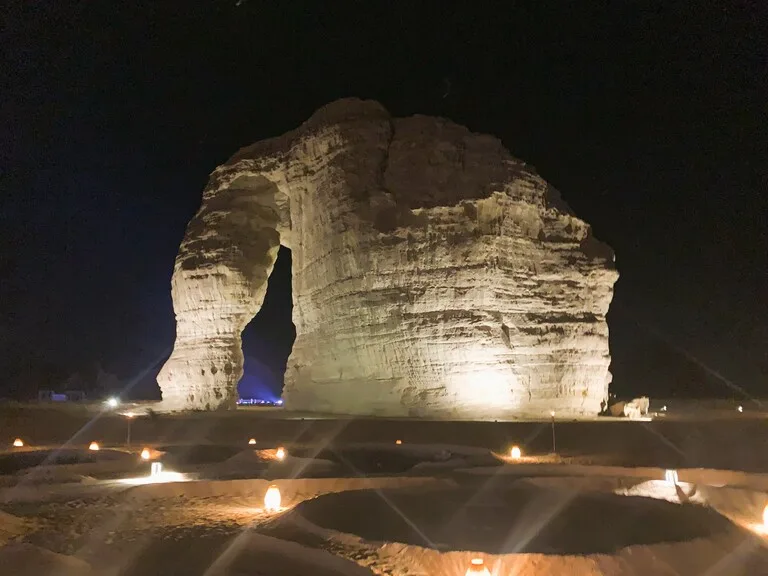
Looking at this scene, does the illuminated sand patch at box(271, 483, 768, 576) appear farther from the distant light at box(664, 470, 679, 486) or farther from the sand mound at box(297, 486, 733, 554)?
the distant light at box(664, 470, 679, 486)

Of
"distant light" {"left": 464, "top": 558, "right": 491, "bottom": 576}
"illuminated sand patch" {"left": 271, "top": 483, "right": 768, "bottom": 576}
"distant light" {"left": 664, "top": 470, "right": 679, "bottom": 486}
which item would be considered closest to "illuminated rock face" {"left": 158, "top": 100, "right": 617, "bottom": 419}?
"distant light" {"left": 664, "top": 470, "right": 679, "bottom": 486}

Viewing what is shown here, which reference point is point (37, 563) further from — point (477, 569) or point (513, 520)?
point (513, 520)

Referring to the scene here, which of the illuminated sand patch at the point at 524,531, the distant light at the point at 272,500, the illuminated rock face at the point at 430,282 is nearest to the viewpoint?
the illuminated sand patch at the point at 524,531

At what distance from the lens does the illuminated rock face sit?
2012 centimetres

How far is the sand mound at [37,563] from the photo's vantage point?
596 centimetres

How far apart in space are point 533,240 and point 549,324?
2.91m

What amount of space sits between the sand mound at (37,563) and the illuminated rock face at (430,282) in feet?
47.5

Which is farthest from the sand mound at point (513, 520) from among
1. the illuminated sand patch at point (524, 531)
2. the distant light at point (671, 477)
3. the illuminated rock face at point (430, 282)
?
the illuminated rock face at point (430, 282)

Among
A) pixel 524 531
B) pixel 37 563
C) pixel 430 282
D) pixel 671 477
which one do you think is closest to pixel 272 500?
pixel 37 563

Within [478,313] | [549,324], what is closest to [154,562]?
[478,313]

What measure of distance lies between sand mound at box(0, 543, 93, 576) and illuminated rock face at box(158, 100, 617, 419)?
571 inches

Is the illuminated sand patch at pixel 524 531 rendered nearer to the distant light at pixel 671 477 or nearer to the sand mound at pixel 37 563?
the sand mound at pixel 37 563

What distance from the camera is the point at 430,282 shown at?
68.4 feet

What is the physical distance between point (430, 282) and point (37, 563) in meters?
15.8
